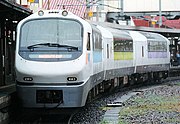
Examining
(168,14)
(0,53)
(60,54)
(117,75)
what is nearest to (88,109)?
(60,54)

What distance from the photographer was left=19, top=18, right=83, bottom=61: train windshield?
12.5 metres

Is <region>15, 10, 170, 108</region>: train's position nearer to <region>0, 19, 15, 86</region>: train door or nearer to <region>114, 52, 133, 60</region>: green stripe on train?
<region>0, 19, 15, 86</region>: train door

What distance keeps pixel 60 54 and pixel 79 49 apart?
20.6 inches

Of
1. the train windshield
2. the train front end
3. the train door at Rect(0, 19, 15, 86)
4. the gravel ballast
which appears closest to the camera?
the train front end

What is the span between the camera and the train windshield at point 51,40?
12484mm

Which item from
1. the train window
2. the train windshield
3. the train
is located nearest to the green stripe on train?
the train window

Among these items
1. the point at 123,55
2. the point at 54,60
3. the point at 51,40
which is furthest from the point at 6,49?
the point at 54,60

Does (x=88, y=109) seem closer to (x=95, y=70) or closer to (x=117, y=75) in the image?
(x=95, y=70)

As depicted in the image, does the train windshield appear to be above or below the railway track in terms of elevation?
above

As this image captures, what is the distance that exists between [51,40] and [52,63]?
2.58ft

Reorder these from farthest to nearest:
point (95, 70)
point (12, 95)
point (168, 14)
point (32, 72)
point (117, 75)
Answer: point (168, 14) → point (117, 75) → point (95, 70) → point (12, 95) → point (32, 72)

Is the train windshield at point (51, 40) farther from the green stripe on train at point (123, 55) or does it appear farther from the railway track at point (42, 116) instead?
the green stripe on train at point (123, 55)

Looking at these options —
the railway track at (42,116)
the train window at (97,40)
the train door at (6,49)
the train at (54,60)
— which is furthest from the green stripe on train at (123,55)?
the railway track at (42,116)

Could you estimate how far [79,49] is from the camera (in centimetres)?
1269
